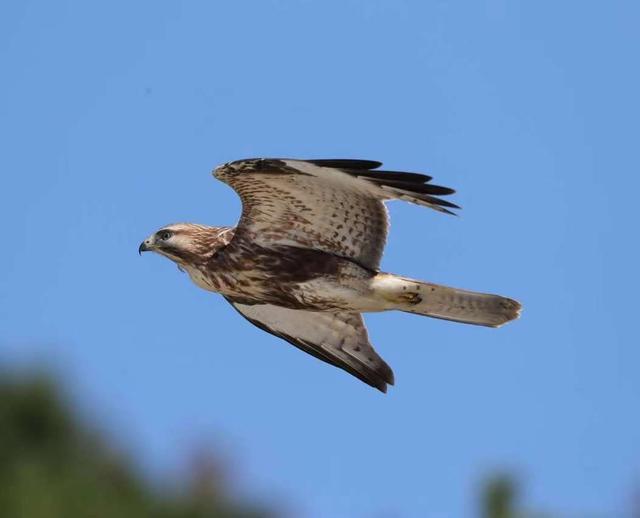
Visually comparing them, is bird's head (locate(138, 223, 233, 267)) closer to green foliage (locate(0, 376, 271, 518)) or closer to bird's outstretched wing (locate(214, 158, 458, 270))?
bird's outstretched wing (locate(214, 158, 458, 270))

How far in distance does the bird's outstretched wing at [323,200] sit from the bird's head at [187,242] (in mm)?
208

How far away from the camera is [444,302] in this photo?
11.7m

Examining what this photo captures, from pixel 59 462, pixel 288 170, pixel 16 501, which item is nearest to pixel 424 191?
pixel 288 170

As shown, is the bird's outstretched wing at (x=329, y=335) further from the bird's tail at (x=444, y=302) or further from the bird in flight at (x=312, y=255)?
the bird's tail at (x=444, y=302)

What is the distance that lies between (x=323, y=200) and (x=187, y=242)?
1.11 meters

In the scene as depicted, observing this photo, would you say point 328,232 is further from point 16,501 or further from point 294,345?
point 16,501

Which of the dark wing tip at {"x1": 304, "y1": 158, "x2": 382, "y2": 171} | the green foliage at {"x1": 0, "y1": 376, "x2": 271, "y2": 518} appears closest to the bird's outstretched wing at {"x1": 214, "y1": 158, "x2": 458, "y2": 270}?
the dark wing tip at {"x1": 304, "y1": 158, "x2": 382, "y2": 171}

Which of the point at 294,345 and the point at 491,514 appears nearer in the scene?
the point at 491,514

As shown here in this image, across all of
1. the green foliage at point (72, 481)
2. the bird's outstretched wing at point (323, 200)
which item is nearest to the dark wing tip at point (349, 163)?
the bird's outstretched wing at point (323, 200)

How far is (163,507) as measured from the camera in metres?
19.4

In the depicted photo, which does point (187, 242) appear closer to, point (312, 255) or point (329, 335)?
point (312, 255)

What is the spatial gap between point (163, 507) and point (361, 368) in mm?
7504

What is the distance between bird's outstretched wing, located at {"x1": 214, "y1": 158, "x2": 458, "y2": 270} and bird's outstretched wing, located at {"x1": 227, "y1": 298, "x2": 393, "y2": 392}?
0.85 meters

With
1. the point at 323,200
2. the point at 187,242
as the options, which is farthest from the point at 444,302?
the point at 187,242
